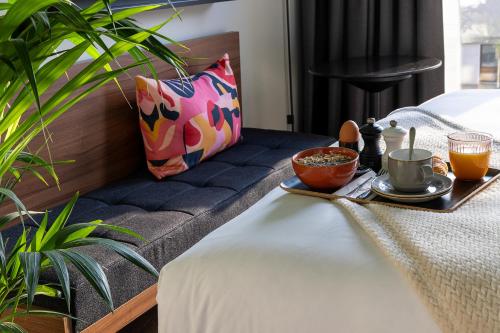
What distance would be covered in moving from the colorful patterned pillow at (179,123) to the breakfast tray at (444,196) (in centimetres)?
96

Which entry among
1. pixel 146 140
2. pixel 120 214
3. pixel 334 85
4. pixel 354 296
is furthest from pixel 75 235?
pixel 334 85

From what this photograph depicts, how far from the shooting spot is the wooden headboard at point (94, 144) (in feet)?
7.93

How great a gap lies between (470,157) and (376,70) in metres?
1.68

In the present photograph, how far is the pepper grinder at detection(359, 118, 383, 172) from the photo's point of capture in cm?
187

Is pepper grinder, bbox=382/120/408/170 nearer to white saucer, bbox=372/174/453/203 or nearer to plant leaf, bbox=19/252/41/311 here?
white saucer, bbox=372/174/453/203

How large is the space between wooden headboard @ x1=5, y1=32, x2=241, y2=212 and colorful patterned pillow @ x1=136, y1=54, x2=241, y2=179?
9 centimetres

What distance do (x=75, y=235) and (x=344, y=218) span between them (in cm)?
59

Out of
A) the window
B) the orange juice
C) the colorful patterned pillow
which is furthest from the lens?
the window

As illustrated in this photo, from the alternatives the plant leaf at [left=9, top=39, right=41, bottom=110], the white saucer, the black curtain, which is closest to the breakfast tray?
the white saucer

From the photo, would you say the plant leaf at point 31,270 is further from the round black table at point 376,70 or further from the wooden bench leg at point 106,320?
the round black table at point 376,70

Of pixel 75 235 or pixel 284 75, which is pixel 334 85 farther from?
pixel 75 235

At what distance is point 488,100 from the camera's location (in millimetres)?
2545

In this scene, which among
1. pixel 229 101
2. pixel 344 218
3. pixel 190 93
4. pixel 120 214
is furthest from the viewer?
pixel 229 101

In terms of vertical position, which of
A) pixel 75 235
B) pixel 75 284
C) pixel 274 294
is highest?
pixel 75 235
